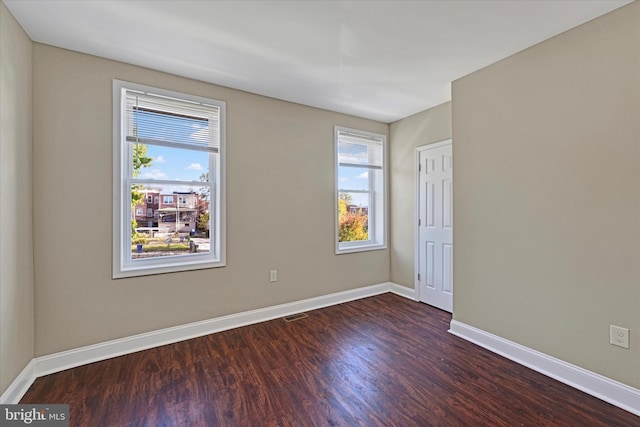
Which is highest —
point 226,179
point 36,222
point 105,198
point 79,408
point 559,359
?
point 226,179

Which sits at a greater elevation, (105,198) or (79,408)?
(105,198)

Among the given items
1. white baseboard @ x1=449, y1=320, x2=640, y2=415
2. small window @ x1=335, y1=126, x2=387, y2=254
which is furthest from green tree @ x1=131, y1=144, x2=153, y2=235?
white baseboard @ x1=449, y1=320, x2=640, y2=415

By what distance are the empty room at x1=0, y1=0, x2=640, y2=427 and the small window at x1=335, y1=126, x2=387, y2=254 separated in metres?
0.67

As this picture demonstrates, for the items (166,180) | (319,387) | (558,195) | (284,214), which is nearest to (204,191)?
(166,180)

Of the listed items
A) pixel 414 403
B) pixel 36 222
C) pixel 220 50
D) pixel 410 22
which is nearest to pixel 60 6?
pixel 220 50

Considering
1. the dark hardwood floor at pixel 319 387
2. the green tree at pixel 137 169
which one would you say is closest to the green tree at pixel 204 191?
the green tree at pixel 137 169

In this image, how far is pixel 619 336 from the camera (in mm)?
1826

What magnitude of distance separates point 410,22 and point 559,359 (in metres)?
2.69

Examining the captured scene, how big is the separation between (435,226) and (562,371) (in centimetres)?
185

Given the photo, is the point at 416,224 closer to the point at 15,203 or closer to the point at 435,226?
the point at 435,226

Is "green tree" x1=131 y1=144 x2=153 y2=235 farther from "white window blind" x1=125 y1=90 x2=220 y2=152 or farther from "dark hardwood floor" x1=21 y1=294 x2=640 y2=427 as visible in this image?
"dark hardwood floor" x1=21 y1=294 x2=640 y2=427

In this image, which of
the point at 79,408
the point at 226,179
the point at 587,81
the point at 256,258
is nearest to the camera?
the point at 79,408

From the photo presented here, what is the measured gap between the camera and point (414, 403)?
182cm

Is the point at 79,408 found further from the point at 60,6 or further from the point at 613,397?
the point at 613,397
